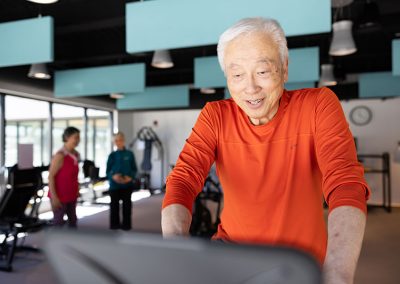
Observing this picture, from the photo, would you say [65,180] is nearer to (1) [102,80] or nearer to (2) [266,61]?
(1) [102,80]

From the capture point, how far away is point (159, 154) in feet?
39.7

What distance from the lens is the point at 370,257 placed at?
4859mm

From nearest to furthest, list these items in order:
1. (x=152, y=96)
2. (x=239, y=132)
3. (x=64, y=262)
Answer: (x=64, y=262), (x=239, y=132), (x=152, y=96)

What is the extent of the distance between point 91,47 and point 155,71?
286cm

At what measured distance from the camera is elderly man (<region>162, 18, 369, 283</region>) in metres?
1.04

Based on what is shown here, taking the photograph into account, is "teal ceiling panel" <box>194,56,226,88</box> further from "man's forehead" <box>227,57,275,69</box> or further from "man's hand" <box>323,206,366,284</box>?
"man's hand" <box>323,206,366,284</box>

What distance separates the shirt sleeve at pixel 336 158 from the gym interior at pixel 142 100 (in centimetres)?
50

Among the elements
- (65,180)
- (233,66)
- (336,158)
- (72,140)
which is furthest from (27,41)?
(336,158)

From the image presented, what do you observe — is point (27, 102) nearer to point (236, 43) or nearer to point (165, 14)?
point (165, 14)

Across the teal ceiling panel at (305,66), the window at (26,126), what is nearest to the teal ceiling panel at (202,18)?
the teal ceiling panel at (305,66)

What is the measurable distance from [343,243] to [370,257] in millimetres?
4834

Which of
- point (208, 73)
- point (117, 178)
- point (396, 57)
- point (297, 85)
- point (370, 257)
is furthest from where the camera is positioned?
point (297, 85)

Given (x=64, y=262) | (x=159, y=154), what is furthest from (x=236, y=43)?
(x=159, y=154)

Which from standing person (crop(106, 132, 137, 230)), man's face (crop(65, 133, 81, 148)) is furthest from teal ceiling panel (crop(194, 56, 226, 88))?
man's face (crop(65, 133, 81, 148))
